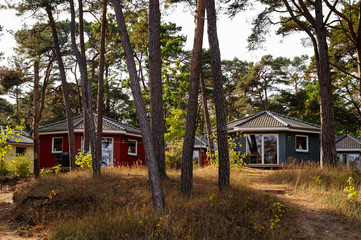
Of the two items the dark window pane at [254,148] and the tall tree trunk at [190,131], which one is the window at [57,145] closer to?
the dark window pane at [254,148]

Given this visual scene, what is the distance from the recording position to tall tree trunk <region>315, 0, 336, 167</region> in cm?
1322

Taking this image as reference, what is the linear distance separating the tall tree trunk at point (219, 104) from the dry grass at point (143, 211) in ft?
1.62

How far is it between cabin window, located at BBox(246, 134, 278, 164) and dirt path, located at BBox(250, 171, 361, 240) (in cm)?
1170

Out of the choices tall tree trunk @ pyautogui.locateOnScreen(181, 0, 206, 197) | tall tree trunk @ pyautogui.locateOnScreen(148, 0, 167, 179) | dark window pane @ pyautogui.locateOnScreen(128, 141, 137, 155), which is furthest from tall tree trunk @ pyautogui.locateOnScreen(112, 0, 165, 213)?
dark window pane @ pyautogui.locateOnScreen(128, 141, 137, 155)

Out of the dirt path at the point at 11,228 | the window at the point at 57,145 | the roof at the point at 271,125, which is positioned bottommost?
the dirt path at the point at 11,228

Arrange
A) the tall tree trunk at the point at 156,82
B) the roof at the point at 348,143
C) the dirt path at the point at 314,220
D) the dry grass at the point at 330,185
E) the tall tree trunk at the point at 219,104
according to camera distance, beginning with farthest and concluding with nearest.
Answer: the roof at the point at 348,143 < the tall tree trunk at the point at 156,82 < the tall tree trunk at the point at 219,104 < the dry grass at the point at 330,185 < the dirt path at the point at 314,220

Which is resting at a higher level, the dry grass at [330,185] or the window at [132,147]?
the window at [132,147]

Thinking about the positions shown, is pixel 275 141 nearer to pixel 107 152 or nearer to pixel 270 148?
pixel 270 148

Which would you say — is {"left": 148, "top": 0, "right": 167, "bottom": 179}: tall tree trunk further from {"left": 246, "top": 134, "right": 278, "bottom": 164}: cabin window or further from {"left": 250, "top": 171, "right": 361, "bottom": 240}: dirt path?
{"left": 246, "top": 134, "right": 278, "bottom": 164}: cabin window

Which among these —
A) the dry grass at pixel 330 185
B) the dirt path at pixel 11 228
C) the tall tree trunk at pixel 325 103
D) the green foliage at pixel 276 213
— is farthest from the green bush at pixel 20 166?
the tall tree trunk at pixel 325 103

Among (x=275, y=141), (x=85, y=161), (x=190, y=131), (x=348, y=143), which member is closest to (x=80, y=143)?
(x=85, y=161)

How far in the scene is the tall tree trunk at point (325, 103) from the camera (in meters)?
13.2

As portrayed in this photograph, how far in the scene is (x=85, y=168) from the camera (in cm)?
1402

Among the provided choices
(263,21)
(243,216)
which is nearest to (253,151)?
(263,21)
